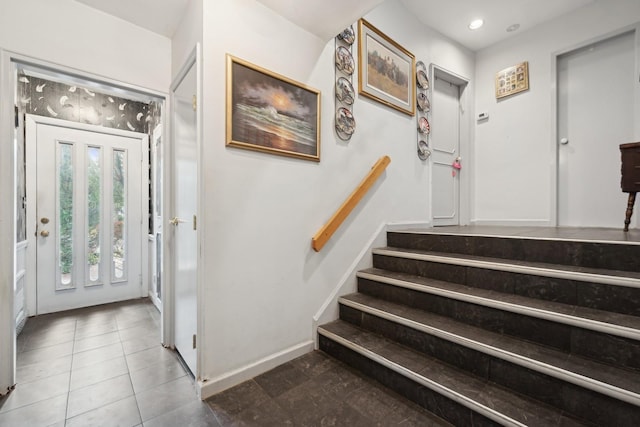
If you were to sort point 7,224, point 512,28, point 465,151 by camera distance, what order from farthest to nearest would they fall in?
point 465,151, point 512,28, point 7,224

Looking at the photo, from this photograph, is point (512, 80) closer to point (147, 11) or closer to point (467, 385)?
point (467, 385)

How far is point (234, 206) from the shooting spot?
175 cm

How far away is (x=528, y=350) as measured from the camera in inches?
53.1

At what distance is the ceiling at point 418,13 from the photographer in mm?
1842

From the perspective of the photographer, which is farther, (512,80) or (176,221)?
(512,80)

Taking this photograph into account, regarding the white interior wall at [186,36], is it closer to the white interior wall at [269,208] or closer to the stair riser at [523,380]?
the white interior wall at [269,208]

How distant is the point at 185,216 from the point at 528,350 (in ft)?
7.46

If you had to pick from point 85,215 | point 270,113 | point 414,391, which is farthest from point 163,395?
point 85,215

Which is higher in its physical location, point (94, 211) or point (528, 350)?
point (94, 211)

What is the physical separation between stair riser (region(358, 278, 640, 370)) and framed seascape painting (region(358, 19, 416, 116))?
1.95 m

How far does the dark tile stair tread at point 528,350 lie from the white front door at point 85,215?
11.3 feet

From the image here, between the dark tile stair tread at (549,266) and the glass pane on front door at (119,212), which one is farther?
the glass pane on front door at (119,212)

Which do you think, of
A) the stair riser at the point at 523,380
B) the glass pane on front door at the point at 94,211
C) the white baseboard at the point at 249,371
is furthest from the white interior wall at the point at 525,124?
the glass pane on front door at the point at 94,211

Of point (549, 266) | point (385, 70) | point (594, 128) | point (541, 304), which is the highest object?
point (385, 70)
